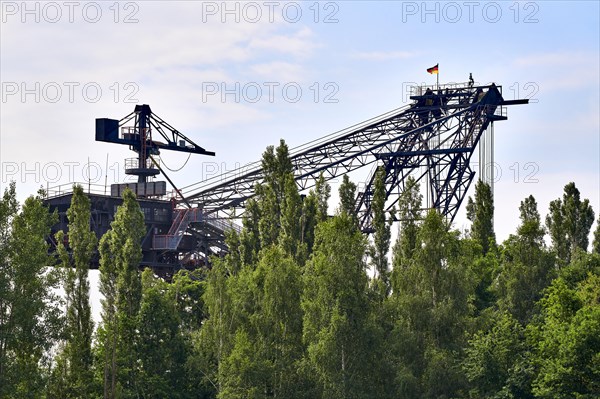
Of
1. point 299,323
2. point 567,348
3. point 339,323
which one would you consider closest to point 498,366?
point 567,348

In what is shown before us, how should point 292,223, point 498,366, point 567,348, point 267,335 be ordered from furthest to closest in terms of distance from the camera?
point 292,223 → point 267,335 → point 498,366 → point 567,348

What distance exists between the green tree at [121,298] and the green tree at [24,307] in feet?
13.9

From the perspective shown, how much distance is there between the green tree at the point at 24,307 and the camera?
6794 cm

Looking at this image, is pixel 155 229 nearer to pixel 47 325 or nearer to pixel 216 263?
pixel 216 263

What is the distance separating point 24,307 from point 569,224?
4704 cm

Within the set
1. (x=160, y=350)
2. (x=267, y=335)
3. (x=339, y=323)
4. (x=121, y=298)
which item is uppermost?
(x=121, y=298)

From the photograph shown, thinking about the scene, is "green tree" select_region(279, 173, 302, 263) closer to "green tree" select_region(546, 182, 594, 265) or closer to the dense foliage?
the dense foliage

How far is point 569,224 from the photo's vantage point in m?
97.6

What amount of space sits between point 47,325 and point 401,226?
26119mm

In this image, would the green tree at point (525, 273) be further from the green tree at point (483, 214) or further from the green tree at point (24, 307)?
the green tree at point (24, 307)

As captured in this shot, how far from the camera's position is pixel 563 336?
6838 cm

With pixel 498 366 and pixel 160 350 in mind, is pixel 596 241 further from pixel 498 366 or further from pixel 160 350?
pixel 160 350

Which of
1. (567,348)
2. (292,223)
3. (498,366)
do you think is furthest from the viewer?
(292,223)

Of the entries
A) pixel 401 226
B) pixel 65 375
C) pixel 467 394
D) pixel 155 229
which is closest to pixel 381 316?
pixel 467 394
